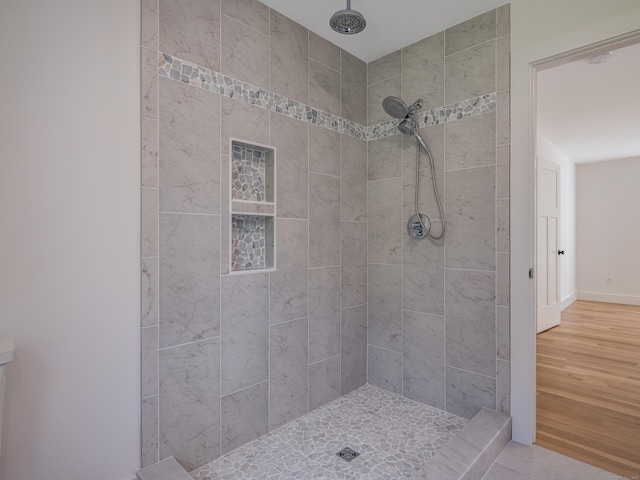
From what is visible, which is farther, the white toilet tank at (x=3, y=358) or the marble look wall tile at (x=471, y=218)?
the marble look wall tile at (x=471, y=218)

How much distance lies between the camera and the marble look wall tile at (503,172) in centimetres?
186

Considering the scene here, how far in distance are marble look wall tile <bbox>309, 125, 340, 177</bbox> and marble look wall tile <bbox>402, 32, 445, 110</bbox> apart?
595 millimetres

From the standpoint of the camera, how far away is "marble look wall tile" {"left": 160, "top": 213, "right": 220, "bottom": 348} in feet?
4.89

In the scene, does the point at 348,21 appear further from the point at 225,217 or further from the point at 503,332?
the point at 503,332

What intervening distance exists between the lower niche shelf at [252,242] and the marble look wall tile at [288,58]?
0.76m

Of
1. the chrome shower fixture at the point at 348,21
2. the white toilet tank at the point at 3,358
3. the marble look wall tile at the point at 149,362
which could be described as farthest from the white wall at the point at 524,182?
the white toilet tank at the point at 3,358

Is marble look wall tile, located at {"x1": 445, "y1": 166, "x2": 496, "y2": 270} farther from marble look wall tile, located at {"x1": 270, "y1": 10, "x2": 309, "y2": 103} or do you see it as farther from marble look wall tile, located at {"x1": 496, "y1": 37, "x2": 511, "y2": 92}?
marble look wall tile, located at {"x1": 270, "y1": 10, "x2": 309, "y2": 103}

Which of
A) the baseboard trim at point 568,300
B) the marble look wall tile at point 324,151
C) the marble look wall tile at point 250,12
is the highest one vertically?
the marble look wall tile at point 250,12

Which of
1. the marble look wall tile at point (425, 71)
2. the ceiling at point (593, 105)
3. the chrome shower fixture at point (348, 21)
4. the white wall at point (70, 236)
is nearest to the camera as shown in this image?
the white wall at point (70, 236)

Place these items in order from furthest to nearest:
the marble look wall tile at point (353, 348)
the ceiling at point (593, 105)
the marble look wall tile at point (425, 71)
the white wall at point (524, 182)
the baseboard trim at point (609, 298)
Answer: the baseboard trim at point (609, 298) → the ceiling at point (593, 105) → the marble look wall tile at point (353, 348) → the marble look wall tile at point (425, 71) → the white wall at point (524, 182)

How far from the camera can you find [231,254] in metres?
1.76

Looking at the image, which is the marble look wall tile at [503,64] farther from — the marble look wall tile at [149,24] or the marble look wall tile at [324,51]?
the marble look wall tile at [149,24]

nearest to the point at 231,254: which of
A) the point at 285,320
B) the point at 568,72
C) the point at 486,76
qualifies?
the point at 285,320

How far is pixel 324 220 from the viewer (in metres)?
2.19
